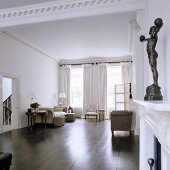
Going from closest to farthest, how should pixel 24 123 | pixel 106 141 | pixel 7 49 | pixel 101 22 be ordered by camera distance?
1. pixel 106 141
2. pixel 101 22
3. pixel 7 49
4. pixel 24 123

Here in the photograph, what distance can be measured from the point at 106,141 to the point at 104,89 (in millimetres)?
6019

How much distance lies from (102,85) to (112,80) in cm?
64

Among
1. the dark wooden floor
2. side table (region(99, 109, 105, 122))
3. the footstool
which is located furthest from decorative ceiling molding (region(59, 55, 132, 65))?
the footstool

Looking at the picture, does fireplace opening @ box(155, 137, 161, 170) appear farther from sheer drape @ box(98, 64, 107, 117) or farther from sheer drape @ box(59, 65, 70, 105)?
sheer drape @ box(59, 65, 70, 105)

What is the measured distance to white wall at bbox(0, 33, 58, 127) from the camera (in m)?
7.08

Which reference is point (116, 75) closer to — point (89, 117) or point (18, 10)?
point (89, 117)

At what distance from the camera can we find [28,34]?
7.34 meters

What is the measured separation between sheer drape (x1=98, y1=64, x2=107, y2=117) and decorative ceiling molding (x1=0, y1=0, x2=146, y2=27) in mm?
7430

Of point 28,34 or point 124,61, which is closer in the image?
point 28,34

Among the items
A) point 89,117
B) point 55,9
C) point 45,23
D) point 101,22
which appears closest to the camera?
point 55,9

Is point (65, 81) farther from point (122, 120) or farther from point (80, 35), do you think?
point (122, 120)

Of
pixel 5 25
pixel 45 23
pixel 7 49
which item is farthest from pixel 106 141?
pixel 7 49

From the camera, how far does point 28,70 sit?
850 cm

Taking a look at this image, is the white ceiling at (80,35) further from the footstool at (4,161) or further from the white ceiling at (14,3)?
the footstool at (4,161)
